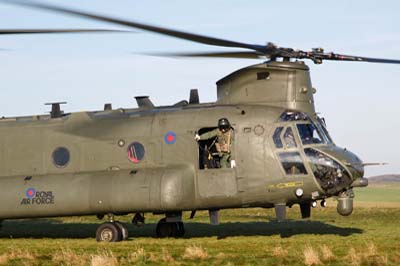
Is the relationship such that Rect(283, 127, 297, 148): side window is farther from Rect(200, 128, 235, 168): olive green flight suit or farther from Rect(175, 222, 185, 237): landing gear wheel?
Rect(175, 222, 185, 237): landing gear wheel

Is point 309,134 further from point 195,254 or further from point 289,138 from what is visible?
point 195,254

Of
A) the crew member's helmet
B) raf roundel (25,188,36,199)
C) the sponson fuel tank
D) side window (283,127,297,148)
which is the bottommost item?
raf roundel (25,188,36,199)

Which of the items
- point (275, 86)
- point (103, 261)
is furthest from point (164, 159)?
point (103, 261)

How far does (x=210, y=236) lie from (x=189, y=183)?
119 inches

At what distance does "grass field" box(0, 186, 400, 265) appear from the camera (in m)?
16.2

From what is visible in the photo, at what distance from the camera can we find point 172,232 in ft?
76.4

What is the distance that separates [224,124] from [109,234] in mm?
4849

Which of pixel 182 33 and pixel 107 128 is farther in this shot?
pixel 107 128

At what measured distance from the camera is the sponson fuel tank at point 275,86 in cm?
2097

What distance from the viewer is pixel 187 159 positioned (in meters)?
20.9

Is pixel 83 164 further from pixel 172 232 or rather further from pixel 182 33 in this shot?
pixel 182 33

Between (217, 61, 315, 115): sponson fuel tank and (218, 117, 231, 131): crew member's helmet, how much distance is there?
118 centimetres

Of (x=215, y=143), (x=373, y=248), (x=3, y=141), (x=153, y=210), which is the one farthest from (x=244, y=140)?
(x=3, y=141)

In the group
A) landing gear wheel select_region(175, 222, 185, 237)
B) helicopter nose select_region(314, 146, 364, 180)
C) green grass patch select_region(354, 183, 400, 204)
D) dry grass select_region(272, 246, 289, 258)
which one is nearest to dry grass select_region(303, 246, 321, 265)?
dry grass select_region(272, 246, 289, 258)
